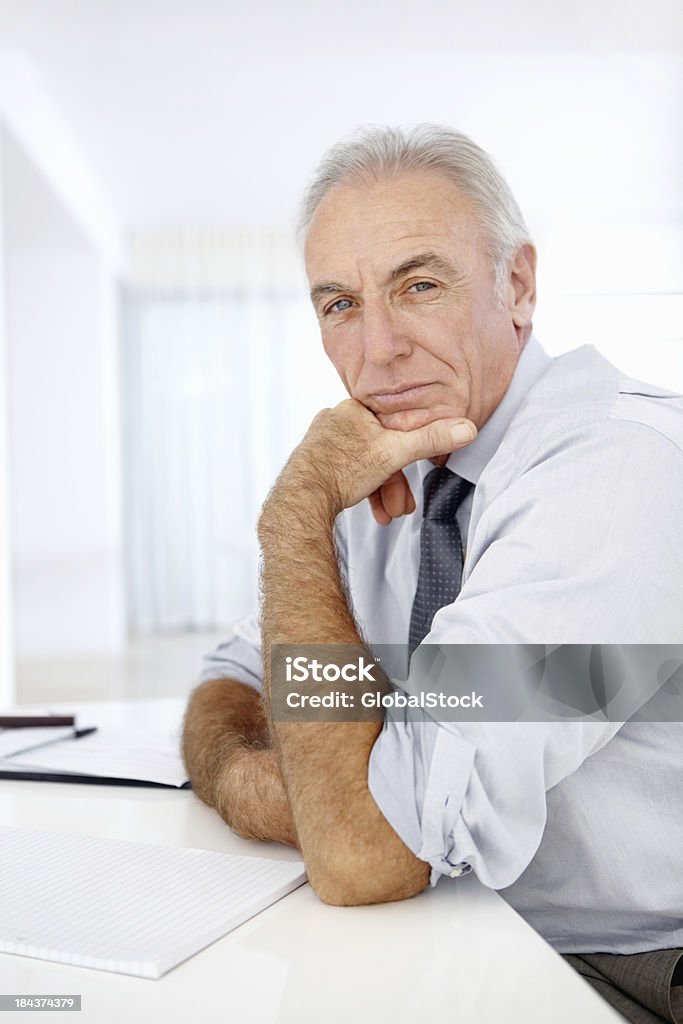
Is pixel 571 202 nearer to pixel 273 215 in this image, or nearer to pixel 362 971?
pixel 273 215

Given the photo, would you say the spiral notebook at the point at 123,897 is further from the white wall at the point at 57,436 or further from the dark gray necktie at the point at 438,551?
the white wall at the point at 57,436

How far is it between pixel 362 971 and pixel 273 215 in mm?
6421

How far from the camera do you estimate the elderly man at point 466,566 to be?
0.69 metres

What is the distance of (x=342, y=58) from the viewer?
4219 mm

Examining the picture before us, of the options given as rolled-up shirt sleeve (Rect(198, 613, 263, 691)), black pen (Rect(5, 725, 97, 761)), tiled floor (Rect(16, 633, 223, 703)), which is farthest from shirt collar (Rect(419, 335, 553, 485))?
tiled floor (Rect(16, 633, 223, 703))

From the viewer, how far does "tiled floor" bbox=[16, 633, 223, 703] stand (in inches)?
177

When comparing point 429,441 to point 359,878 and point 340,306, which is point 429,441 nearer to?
point 340,306

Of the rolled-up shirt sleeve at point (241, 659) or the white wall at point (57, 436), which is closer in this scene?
the rolled-up shirt sleeve at point (241, 659)

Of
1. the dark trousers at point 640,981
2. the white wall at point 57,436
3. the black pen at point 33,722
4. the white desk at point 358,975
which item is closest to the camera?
the white desk at point 358,975

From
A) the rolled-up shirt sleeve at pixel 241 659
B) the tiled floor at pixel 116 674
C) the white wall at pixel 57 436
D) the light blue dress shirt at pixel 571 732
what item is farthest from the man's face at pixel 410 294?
the white wall at pixel 57 436

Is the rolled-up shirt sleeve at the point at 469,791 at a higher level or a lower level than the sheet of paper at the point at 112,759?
higher

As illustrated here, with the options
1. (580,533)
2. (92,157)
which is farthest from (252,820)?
(92,157)

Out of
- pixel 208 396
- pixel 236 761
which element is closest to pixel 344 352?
pixel 236 761

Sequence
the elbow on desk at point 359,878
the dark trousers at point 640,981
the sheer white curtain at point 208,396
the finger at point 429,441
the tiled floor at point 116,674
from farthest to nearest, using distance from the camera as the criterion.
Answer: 1. the sheer white curtain at point 208,396
2. the tiled floor at point 116,674
3. the finger at point 429,441
4. the dark trousers at point 640,981
5. the elbow on desk at point 359,878
